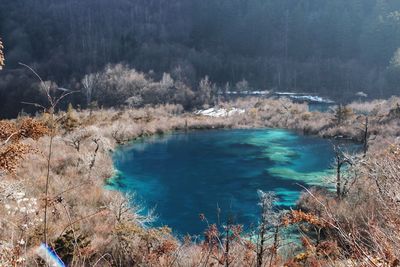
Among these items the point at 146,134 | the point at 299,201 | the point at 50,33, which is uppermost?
the point at 50,33

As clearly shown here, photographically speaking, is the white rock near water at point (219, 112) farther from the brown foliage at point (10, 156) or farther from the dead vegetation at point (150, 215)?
the brown foliage at point (10, 156)

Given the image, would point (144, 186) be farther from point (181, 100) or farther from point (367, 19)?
point (367, 19)

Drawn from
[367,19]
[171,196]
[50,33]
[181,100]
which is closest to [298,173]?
[171,196]

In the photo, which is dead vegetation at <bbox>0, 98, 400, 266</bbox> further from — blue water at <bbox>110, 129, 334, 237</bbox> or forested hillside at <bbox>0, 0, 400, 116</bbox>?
forested hillside at <bbox>0, 0, 400, 116</bbox>

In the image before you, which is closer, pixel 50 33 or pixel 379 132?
pixel 379 132

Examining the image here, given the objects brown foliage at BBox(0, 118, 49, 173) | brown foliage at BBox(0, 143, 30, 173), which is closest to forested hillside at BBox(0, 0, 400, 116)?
brown foliage at BBox(0, 118, 49, 173)

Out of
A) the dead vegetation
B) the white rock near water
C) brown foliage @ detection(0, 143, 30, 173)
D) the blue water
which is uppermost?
brown foliage @ detection(0, 143, 30, 173)
